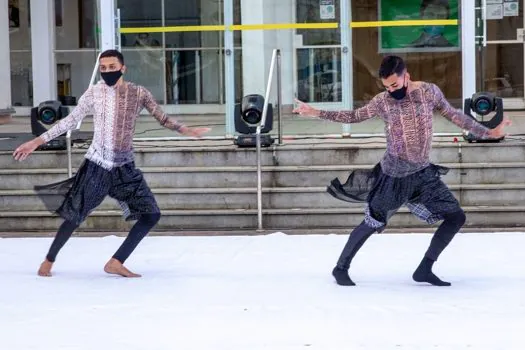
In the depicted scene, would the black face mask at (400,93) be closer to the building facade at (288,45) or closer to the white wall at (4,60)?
the building facade at (288,45)

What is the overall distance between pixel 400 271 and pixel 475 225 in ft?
8.35

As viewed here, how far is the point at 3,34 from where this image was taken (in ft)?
65.7

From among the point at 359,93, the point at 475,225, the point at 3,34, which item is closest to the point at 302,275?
the point at 475,225

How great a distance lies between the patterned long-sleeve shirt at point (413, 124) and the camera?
847 cm

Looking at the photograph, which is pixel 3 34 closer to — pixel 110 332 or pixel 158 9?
pixel 158 9

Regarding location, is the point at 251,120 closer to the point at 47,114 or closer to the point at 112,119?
the point at 47,114

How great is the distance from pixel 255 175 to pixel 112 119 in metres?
3.37

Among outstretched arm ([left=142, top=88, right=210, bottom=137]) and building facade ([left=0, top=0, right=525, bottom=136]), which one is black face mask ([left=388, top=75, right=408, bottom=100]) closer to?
outstretched arm ([left=142, top=88, right=210, bottom=137])

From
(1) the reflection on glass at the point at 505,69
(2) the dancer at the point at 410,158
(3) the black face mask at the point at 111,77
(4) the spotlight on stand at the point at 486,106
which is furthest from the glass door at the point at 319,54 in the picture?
(2) the dancer at the point at 410,158

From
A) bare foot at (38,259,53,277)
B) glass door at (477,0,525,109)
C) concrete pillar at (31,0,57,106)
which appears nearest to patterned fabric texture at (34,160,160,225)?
bare foot at (38,259,53,277)

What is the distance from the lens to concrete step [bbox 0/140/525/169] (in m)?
12.2

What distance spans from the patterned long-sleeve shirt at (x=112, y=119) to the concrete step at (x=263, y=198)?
3013 mm

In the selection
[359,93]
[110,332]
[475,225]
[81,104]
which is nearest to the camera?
[110,332]

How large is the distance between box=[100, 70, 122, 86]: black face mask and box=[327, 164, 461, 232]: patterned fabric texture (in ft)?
6.60
